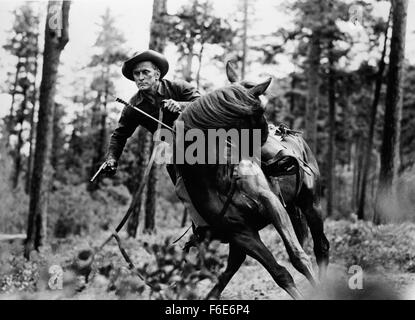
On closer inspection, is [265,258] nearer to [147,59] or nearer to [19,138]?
[147,59]

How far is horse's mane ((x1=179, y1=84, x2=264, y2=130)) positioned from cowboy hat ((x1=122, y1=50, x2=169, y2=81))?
994mm

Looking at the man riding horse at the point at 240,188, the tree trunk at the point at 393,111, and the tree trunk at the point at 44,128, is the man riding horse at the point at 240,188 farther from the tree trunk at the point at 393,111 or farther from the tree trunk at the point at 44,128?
the tree trunk at the point at 44,128

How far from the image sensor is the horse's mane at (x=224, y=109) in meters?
3.82

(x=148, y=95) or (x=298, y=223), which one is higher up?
(x=148, y=95)

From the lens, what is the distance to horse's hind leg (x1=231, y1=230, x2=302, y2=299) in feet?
12.4

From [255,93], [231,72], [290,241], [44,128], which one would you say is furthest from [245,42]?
[290,241]

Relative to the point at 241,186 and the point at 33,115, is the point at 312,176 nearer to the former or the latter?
the point at 241,186

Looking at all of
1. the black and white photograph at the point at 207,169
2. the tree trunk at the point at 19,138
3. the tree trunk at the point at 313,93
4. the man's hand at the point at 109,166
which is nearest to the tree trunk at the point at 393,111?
the black and white photograph at the point at 207,169

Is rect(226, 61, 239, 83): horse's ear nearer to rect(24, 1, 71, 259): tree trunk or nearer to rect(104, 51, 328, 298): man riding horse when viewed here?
rect(104, 51, 328, 298): man riding horse

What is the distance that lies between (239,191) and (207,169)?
299mm

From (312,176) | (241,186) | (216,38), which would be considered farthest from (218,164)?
(216,38)

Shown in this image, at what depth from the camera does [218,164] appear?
4062mm

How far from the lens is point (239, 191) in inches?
159
